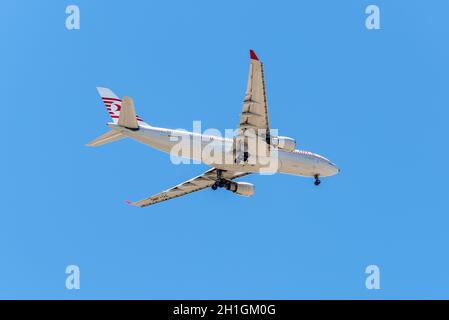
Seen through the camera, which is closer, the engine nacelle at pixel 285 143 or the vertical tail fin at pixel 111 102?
the engine nacelle at pixel 285 143

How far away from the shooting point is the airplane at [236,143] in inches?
1825

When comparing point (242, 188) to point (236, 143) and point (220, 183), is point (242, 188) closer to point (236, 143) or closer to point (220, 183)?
point (220, 183)

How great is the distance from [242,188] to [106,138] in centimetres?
1124

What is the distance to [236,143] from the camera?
49.8 m

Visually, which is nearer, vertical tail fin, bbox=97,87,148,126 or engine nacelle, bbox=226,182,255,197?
vertical tail fin, bbox=97,87,148,126

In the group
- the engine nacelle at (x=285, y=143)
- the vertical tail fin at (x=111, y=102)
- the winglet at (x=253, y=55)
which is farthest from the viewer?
the vertical tail fin at (x=111, y=102)

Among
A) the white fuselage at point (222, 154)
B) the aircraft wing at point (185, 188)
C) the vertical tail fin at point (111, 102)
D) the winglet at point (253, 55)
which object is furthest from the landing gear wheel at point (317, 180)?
the winglet at point (253, 55)

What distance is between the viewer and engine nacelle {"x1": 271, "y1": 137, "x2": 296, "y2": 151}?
4983 cm

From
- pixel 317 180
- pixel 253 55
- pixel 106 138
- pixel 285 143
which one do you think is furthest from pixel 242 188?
pixel 253 55

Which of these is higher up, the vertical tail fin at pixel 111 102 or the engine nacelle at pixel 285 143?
the vertical tail fin at pixel 111 102

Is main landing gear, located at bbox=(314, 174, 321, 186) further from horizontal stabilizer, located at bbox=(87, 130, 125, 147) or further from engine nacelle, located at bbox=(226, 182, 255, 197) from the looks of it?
horizontal stabilizer, located at bbox=(87, 130, 125, 147)

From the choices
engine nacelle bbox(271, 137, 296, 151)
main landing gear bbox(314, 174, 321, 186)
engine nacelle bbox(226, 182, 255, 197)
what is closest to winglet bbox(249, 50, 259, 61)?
engine nacelle bbox(271, 137, 296, 151)

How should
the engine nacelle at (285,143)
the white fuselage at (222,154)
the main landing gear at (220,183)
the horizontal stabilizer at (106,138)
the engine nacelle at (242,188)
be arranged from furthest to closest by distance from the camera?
the engine nacelle at (242,188) → the main landing gear at (220,183) → the engine nacelle at (285,143) → the white fuselage at (222,154) → the horizontal stabilizer at (106,138)

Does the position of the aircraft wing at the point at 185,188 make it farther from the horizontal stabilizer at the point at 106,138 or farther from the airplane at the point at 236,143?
the horizontal stabilizer at the point at 106,138
